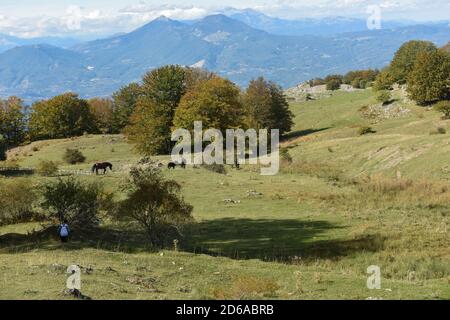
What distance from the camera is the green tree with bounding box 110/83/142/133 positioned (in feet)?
403

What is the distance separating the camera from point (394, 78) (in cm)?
11144

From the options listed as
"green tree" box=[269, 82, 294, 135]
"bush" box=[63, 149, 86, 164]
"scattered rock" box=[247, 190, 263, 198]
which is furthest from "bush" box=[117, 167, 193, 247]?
"green tree" box=[269, 82, 294, 135]

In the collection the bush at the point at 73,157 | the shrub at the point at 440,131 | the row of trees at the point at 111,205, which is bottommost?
the bush at the point at 73,157

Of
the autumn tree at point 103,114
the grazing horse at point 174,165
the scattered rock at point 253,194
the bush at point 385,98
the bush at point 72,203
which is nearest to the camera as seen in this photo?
the bush at point 72,203

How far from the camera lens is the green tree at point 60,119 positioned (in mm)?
117188

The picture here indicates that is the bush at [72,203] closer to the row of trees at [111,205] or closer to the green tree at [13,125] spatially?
the row of trees at [111,205]

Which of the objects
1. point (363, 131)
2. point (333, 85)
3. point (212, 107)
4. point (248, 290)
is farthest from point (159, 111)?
point (333, 85)

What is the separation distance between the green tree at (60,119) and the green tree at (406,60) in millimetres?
69656

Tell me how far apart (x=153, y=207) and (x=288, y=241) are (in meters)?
8.18

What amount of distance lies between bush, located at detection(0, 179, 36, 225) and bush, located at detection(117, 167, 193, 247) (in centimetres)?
1090

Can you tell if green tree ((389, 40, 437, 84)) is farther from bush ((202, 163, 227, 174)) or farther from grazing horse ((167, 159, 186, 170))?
grazing horse ((167, 159, 186, 170))

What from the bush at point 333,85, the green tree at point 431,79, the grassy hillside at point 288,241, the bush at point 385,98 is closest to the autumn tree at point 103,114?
the grassy hillside at point 288,241

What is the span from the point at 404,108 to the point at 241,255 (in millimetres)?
75778
